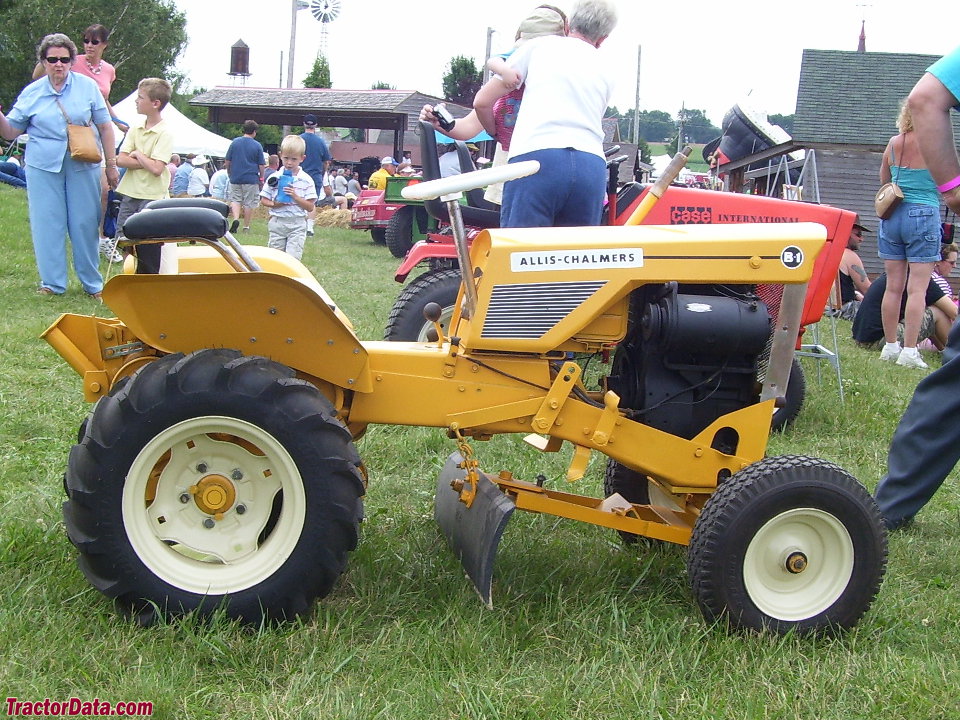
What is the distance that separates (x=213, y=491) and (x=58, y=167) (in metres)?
5.90

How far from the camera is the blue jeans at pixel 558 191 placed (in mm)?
4355

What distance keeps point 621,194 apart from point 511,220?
7.14 ft

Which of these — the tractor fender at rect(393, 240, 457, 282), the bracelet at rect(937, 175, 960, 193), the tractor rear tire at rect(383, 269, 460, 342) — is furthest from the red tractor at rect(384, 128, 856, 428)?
the bracelet at rect(937, 175, 960, 193)

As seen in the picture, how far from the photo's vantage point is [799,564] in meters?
2.96

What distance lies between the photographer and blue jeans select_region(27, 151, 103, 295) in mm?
7918

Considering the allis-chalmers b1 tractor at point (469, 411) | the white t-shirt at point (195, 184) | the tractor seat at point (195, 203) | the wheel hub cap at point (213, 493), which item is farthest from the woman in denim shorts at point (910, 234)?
the white t-shirt at point (195, 184)

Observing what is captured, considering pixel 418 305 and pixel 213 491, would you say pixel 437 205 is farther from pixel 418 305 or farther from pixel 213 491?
pixel 213 491

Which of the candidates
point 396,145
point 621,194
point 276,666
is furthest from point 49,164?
point 396,145

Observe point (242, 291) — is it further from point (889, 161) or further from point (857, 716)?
point (889, 161)

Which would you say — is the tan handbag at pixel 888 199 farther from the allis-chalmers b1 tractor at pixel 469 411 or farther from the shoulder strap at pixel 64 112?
the shoulder strap at pixel 64 112

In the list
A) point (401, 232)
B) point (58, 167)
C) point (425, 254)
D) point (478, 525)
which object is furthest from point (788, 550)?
point (401, 232)

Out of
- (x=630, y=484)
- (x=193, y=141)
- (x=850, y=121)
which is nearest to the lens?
(x=630, y=484)

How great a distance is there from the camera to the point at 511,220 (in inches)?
177

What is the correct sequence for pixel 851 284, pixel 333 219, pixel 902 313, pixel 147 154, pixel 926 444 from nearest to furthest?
1. pixel 926 444
2. pixel 147 154
3. pixel 902 313
4. pixel 851 284
5. pixel 333 219
